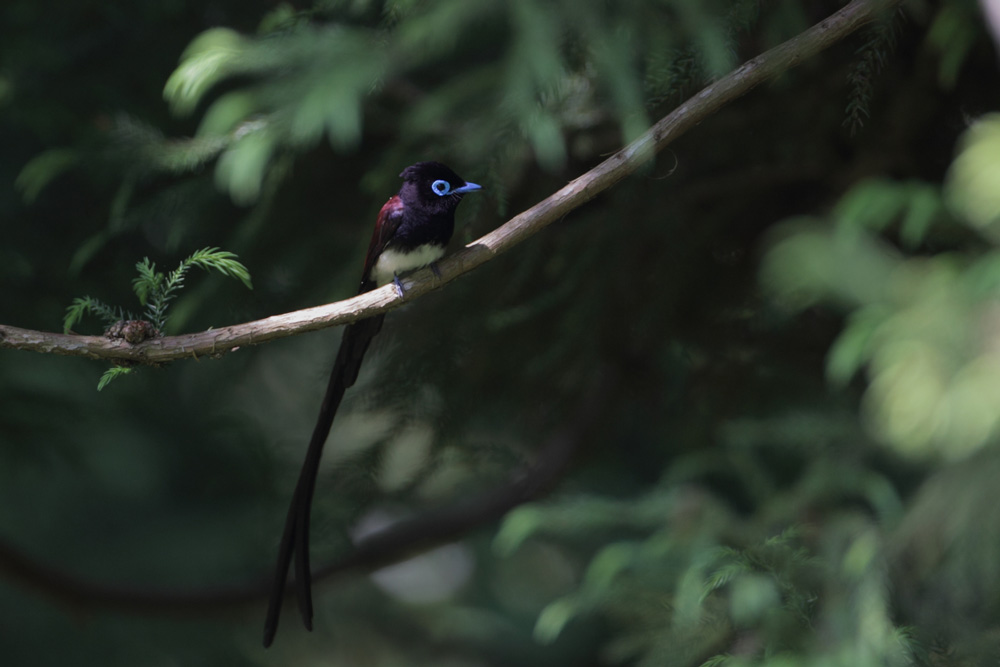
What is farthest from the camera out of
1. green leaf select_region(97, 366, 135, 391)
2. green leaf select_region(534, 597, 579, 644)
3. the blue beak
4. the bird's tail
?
green leaf select_region(534, 597, 579, 644)

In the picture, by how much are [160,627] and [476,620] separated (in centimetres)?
218

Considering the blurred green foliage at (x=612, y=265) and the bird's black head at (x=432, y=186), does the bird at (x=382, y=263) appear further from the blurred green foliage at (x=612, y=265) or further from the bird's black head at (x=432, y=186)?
the blurred green foliage at (x=612, y=265)

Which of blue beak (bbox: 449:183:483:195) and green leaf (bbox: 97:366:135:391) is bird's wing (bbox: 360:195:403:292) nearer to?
blue beak (bbox: 449:183:483:195)

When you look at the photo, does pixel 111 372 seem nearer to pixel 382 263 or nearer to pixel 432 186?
pixel 382 263

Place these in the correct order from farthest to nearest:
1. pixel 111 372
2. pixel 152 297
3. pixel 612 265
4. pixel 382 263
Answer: pixel 612 265
pixel 382 263
pixel 152 297
pixel 111 372

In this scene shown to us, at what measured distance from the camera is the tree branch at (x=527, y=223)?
72.8 inches

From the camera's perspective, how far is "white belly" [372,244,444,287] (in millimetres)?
2285

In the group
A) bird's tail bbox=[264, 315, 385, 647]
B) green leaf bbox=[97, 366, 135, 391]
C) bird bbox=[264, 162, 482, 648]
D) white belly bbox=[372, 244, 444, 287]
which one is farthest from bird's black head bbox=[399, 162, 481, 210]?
green leaf bbox=[97, 366, 135, 391]

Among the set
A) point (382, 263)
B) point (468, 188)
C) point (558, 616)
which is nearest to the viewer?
point (468, 188)

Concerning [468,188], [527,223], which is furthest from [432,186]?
[527,223]

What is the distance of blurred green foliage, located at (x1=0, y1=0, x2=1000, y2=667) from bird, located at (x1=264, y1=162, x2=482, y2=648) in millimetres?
113

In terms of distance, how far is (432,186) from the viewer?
2.34 metres

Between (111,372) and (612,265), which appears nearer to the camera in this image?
(111,372)

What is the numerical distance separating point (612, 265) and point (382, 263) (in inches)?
35.9
